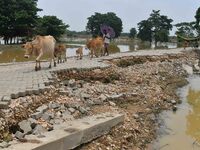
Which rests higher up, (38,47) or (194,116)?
(38,47)

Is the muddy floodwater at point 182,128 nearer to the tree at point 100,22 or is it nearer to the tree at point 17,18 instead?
the tree at point 17,18

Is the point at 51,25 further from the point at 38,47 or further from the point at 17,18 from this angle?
the point at 38,47

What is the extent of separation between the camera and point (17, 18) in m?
45.0

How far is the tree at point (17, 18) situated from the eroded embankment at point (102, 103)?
93.2ft

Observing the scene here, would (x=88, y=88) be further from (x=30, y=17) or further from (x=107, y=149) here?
(x=30, y=17)

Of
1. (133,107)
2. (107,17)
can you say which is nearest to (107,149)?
(133,107)

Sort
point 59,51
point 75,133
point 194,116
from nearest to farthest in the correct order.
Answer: point 75,133, point 194,116, point 59,51

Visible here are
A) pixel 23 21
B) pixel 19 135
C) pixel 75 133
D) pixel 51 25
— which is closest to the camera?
pixel 19 135

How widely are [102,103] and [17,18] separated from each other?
34956 millimetres

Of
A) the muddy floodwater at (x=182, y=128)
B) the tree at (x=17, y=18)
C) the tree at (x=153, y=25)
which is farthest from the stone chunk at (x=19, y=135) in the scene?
the tree at (x=153, y=25)

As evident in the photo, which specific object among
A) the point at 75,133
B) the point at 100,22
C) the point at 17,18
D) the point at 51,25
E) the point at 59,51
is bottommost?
the point at 75,133

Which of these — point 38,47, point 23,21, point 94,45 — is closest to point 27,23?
point 23,21

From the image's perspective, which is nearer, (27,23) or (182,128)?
(182,128)

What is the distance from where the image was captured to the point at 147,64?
909 inches
